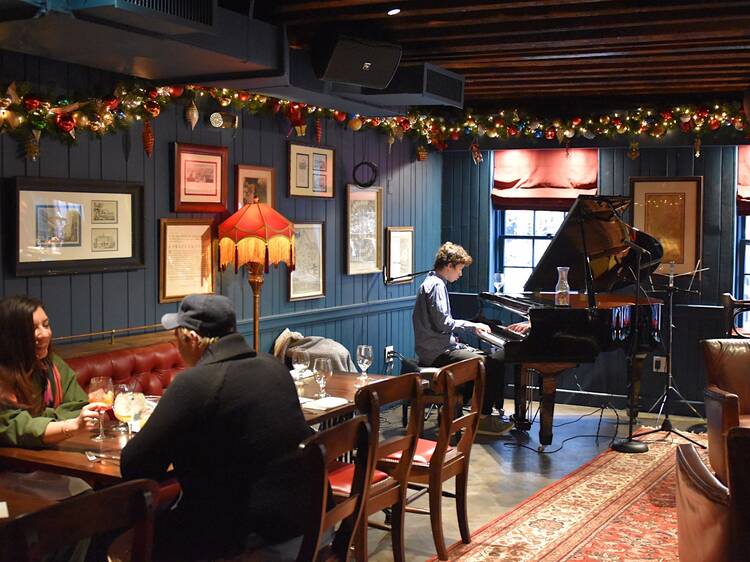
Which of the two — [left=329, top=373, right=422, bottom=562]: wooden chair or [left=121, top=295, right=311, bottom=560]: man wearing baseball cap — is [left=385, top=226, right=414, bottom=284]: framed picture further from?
[left=121, top=295, right=311, bottom=560]: man wearing baseball cap

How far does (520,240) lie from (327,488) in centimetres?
662

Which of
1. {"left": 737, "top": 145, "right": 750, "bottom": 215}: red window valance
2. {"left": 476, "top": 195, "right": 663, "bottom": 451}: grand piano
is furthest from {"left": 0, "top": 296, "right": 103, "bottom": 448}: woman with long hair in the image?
{"left": 737, "top": 145, "right": 750, "bottom": 215}: red window valance

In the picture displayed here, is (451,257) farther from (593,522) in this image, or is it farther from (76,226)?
(76,226)

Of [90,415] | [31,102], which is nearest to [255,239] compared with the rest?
[31,102]

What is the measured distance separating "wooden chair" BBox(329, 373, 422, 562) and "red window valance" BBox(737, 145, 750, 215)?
5.29m

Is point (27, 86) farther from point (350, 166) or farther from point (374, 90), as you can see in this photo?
point (350, 166)

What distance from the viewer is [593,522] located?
5.39 m

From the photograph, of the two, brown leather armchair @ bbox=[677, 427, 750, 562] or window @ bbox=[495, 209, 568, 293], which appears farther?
window @ bbox=[495, 209, 568, 293]

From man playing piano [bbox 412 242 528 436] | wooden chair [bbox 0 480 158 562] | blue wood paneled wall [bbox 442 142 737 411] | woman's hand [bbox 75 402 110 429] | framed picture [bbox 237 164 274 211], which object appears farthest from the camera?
blue wood paneled wall [bbox 442 142 737 411]

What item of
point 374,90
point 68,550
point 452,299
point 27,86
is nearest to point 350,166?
point 374,90

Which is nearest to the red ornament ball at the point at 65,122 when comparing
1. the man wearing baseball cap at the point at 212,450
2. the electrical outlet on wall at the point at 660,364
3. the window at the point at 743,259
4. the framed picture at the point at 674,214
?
the man wearing baseball cap at the point at 212,450

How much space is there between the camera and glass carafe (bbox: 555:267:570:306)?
23.6 feet

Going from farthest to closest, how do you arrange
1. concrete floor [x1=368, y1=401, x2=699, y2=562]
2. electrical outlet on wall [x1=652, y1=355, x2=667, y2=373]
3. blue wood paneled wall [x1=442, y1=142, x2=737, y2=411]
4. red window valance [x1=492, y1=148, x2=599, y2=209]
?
red window valance [x1=492, y1=148, x2=599, y2=209], electrical outlet on wall [x1=652, y1=355, x2=667, y2=373], blue wood paneled wall [x1=442, y1=142, x2=737, y2=411], concrete floor [x1=368, y1=401, x2=699, y2=562]

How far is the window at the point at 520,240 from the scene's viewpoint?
931 centimetres
